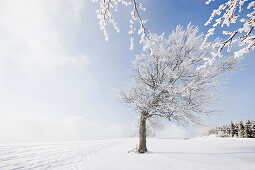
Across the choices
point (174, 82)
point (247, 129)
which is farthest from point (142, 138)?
point (247, 129)

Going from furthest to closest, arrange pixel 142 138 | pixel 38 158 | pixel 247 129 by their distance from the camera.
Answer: pixel 247 129 < pixel 142 138 < pixel 38 158

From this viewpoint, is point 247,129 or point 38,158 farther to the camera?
point 247,129

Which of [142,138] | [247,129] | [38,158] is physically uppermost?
[142,138]

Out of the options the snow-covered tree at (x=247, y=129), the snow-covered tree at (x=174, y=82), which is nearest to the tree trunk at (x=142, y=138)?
the snow-covered tree at (x=174, y=82)

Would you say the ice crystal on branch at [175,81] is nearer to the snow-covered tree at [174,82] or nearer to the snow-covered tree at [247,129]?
the snow-covered tree at [174,82]

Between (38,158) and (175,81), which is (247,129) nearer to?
(175,81)

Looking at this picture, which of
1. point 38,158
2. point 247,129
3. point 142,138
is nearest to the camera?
point 38,158

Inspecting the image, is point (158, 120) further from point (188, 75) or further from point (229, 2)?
point (229, 2)

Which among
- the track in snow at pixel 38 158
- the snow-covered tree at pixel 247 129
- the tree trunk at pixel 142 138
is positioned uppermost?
the tree trunk at pixel 142 138

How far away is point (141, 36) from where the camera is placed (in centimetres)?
247

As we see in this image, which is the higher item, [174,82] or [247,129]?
[174,82]

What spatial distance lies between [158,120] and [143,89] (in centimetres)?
353

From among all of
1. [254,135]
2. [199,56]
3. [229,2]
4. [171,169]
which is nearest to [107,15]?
[229,2]

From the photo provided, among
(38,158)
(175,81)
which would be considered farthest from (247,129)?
(38,158)
